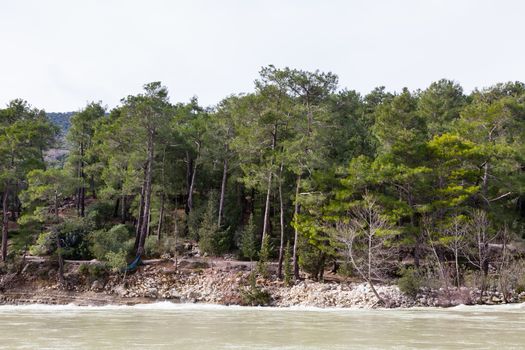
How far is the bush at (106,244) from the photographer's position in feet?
117

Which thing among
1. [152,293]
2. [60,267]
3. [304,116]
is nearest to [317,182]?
[304,116]

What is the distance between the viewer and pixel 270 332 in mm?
15820

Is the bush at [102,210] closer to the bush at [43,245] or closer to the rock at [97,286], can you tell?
the bush at [43,245]

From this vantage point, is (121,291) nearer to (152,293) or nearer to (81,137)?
(152,293)

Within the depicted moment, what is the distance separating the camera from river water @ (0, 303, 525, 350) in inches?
504

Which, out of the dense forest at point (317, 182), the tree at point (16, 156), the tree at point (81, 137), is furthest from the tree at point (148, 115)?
the tree at point (81, 137)

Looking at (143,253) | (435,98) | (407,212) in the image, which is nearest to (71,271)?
(143,253)

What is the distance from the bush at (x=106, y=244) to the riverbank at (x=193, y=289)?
4.46ft

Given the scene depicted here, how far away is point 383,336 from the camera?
14.5m

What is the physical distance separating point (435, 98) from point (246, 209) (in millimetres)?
19295

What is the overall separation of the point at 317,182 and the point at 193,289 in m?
10.3

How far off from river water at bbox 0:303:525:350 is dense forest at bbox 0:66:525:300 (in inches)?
384

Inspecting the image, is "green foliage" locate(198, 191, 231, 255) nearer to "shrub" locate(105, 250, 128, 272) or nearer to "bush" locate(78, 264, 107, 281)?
"shrub" locate(105, 250, 128, 272)

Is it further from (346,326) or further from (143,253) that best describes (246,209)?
(346,326)
